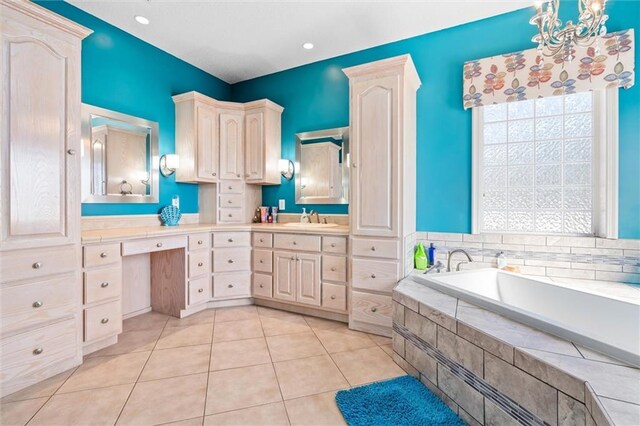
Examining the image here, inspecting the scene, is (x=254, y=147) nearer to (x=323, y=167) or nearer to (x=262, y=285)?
(x=323, y=167)

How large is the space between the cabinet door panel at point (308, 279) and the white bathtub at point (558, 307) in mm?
941

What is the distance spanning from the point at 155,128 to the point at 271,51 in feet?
4.96

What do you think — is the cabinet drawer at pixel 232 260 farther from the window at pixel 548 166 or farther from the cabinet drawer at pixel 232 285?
the window at pixel 548 166

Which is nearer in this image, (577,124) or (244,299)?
(577,124)

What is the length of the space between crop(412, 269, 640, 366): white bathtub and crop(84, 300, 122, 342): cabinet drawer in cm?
231

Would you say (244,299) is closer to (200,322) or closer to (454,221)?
(200,322)

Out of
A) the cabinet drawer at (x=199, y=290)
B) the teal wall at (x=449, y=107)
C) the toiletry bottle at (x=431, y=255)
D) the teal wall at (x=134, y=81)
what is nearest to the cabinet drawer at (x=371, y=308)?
the toiletry bottle at (x=431, y=255)

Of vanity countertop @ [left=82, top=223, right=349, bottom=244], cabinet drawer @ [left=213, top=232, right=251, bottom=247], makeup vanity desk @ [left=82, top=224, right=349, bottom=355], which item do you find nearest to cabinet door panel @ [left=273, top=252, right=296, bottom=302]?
makeup vanity desk @ [left=82, top=224, right=349, bottom=355]

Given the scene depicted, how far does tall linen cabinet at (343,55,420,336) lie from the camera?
93.4 inches

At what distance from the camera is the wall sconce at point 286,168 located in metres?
3.57

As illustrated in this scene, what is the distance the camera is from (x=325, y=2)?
96.1 inches

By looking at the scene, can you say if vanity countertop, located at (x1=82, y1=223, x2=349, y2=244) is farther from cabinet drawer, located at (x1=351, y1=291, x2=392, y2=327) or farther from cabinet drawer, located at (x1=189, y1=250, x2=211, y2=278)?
cabinet drawer, located at (x1=351, y1=291, x2=392, y2=327)

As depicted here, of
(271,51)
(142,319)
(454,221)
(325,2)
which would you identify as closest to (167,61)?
(271,51)

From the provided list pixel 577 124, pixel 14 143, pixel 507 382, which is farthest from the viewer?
pixel 577 124
